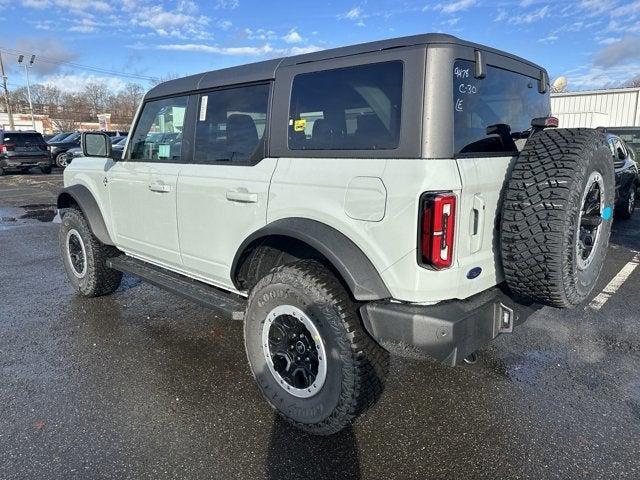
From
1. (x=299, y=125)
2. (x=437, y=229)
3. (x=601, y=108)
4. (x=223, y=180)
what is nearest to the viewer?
(x=437, y=229)

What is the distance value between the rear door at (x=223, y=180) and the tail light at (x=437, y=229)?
3.45 feet

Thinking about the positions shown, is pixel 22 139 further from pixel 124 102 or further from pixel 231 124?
pixel 124 102

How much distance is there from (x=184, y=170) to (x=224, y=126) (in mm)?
461

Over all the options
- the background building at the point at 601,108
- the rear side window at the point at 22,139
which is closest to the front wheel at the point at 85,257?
the rear side window at the point at 22,139

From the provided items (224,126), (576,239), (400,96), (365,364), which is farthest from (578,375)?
(224,126)

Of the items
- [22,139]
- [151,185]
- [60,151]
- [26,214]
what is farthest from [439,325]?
[60,151]

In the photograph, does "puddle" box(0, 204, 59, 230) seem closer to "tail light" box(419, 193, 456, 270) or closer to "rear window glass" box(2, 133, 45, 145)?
"rear window glass" box(2, 133, 45, 145)

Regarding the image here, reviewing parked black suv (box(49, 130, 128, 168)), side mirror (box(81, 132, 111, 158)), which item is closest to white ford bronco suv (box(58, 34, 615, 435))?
side mirror (box(81, 132, 111, 158))

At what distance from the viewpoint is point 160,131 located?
3953 mm

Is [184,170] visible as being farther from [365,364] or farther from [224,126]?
[365,364]

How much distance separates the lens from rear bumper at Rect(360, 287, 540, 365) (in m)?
2.32

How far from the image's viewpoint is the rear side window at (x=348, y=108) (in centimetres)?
243

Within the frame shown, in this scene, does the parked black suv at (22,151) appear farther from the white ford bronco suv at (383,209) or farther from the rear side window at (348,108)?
the rear side window at (348,108)

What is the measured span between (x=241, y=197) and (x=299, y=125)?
58 cm
